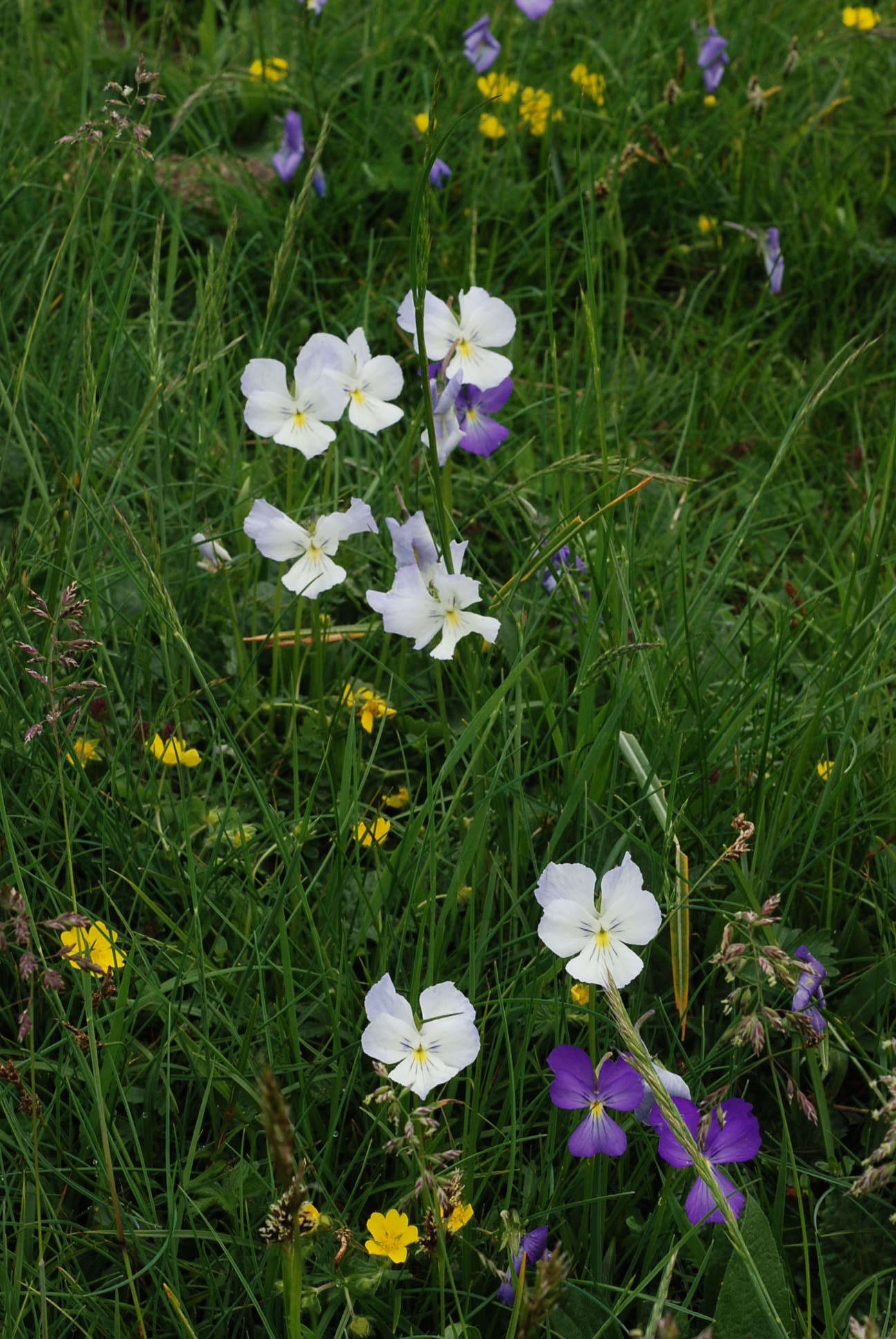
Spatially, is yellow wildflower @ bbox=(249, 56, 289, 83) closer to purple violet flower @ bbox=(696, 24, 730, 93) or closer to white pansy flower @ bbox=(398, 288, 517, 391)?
purple violet flower @ bbox=(696, 24, 730, 93)

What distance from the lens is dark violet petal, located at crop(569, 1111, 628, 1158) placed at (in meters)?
1.36

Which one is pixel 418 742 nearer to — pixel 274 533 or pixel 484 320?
pixel 274 533

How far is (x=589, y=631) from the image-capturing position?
165cm

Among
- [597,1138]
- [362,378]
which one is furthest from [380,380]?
[597,1138]

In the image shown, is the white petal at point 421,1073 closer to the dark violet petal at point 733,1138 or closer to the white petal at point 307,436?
the dark violet petal at point 733,1138

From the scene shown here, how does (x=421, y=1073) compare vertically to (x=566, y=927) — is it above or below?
below

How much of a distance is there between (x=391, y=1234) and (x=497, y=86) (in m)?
2.59

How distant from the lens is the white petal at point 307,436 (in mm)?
1694

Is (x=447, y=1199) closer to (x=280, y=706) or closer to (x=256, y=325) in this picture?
(x=280, y=706)

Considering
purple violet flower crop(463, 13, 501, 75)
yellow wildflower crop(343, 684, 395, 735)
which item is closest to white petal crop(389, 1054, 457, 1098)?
yellow wildflower crop(343, 684, 395, 735)

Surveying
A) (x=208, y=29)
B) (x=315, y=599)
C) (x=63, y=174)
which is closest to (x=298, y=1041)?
(x=315, y=599)

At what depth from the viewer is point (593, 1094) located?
1.39 metres

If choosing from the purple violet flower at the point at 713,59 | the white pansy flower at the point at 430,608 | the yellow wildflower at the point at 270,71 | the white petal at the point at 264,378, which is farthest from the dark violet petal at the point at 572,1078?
the purple violet flower at the point at 713,59

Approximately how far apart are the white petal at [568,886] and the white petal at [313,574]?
0.54m
